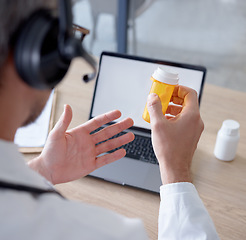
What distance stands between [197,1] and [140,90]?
8.43 ft

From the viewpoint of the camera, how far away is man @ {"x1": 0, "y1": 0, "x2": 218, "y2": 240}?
49 cm

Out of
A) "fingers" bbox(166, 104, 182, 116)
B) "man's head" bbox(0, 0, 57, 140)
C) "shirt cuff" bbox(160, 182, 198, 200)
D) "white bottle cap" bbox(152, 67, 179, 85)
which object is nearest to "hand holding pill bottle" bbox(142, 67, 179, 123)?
"white bottle cap" bbox(152, 67, 179, 85)

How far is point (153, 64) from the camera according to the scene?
3.98 feet

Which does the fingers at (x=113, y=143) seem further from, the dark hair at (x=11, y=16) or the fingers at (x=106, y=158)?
the dark hair at (x=11, y=16)

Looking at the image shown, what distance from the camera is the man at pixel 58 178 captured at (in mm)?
494

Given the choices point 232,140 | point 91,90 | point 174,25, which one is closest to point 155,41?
point 174,25

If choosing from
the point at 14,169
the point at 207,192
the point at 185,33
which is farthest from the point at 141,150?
the point at 185,33

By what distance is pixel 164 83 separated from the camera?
2.80ft

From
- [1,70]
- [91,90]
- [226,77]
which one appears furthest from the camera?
[226,77]

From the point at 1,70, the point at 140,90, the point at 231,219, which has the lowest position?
the point at 231,219

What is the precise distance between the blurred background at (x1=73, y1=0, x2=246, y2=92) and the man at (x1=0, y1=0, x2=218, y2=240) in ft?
7.44

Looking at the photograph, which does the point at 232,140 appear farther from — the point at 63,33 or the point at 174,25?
the point at 174,25

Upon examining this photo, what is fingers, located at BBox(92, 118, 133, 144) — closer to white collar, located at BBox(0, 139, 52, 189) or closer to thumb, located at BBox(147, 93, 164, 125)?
thumb, located at BBox(147, 93, 164, 125)

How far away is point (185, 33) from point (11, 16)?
3125 millimetres
